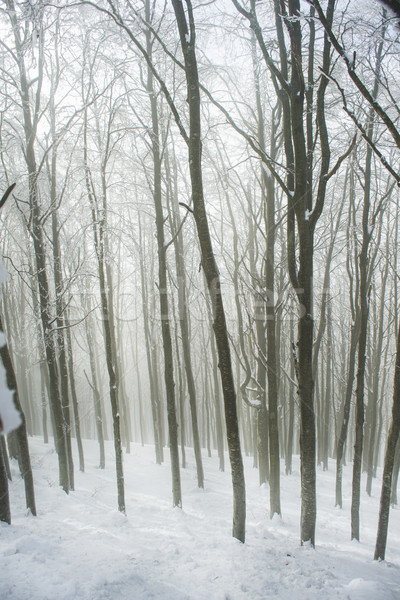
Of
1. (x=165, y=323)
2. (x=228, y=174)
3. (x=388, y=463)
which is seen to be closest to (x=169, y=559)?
(x=388, y=463)

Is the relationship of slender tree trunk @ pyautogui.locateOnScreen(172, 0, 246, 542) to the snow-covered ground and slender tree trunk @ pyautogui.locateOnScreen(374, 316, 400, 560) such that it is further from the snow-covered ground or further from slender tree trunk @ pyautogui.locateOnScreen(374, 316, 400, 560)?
slender tree trunk @ pyautogui.locateOnScreen(374, 316, 400, 560)

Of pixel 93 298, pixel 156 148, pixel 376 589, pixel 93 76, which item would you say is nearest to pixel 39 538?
pixel 376 589

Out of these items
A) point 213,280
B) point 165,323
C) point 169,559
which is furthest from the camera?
point 165,323

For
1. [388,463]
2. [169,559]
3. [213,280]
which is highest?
[213,280]

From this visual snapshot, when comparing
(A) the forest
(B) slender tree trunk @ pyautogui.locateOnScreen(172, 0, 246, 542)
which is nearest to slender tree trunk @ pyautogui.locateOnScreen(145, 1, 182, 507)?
(A) the forest

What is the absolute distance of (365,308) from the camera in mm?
6898

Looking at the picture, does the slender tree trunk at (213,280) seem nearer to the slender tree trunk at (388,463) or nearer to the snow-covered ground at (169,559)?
the snow-covered ground at (169,559)

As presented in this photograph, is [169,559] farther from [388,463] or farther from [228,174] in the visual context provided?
[228,174]

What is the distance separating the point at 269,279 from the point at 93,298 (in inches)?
371

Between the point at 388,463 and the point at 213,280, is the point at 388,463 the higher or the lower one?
the lower one

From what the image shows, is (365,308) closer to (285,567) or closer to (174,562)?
(285,567)

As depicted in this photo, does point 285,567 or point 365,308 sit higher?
point 365,308

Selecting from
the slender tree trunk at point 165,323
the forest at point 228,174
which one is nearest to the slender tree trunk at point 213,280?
the forest at point 228,174

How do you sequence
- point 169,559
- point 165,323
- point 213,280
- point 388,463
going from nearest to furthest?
point 169,559, point 213,280, point 388,463, point 165,323
